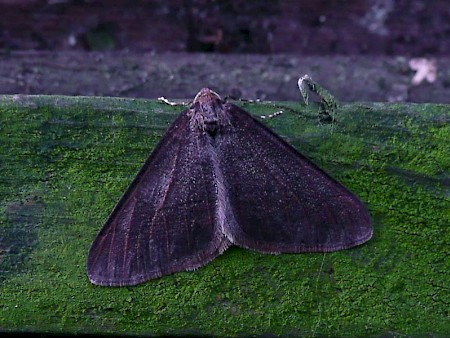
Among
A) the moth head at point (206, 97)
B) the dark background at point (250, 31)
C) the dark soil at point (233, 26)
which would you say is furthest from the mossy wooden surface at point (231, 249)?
the dark soil at point (233, 26)

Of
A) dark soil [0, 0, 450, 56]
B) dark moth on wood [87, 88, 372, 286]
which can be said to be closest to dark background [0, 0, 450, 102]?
dark soil [0, 0, 450, 56]

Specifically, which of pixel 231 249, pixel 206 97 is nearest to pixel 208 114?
pixel 206 97

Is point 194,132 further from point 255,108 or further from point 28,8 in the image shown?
point 28,8

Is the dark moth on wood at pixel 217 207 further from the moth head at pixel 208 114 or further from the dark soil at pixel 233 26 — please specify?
the dark soil at pixel 233 26

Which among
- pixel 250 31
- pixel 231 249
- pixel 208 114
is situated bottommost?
pixel 231 249

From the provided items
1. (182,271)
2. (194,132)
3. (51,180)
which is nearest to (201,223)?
(182,271)

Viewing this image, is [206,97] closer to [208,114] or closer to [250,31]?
[208,114]
